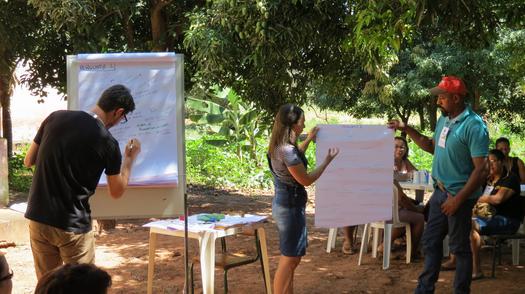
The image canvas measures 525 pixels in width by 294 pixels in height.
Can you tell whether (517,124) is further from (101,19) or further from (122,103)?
(122,103)

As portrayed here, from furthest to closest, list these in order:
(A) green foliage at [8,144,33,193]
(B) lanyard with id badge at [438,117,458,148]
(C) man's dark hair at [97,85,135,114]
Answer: (A) green foliage at [8,144,33,193] → (B) lanyard with id badge at [438,117,458,148] → (C) man's dark hair at [97,85,135,114]

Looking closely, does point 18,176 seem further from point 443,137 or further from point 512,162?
point 443,137

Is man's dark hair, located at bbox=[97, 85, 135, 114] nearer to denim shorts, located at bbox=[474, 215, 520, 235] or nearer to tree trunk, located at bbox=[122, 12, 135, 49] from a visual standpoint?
denim shorts, located at bbox=[474, 215, 520, 235]

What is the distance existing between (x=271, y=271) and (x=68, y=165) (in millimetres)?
3678

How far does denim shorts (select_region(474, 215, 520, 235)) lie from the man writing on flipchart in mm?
4242

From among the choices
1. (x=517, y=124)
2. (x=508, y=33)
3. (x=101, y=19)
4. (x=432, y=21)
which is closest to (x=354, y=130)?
(x=432, y=21)

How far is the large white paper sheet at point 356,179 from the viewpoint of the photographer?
5672 millimetres

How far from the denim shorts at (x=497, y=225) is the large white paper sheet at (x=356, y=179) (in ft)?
4.12

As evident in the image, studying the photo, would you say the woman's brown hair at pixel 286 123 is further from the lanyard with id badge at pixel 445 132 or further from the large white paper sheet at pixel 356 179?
the lanyard with id badge at pixel 445 132

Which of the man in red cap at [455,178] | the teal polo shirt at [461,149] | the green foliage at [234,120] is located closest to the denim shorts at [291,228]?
the man in red cap at [455,178]

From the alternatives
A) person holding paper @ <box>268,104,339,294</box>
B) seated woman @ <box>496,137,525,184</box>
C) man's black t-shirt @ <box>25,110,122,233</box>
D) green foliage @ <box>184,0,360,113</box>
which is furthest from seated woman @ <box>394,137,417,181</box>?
man's black t-shirt @ <box>25,110,122,233</box>

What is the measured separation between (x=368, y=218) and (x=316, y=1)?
314cm

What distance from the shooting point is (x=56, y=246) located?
3.72m

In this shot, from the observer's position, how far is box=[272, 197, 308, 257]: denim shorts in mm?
4785
